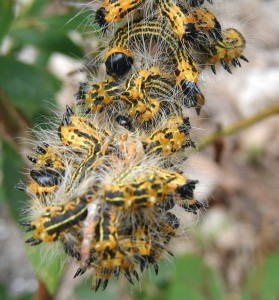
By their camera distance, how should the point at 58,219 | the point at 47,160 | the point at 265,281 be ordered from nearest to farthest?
1. the point at 58,219
2. the point at 47,160
3. the point at 265,281

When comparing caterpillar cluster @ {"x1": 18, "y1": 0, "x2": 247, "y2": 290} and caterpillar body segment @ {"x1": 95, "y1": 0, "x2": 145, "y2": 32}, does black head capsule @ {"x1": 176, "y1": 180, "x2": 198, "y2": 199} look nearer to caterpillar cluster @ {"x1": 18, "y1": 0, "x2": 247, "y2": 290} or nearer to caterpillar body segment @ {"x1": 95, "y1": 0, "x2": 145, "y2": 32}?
caterpillar cluster @ {"x1": 18, "y1": 0, "x2": 247, "y2": 290}

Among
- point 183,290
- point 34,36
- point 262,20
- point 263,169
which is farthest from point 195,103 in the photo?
point 262,20

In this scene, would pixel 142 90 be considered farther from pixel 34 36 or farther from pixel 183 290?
pixel 183 290

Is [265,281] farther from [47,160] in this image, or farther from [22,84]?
[47,160]

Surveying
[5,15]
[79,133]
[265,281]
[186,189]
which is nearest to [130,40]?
[79,133]

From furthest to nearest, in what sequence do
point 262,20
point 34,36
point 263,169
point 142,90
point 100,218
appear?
point 262,20
point 263,169
point 34,36
point 142,90
point 100,218

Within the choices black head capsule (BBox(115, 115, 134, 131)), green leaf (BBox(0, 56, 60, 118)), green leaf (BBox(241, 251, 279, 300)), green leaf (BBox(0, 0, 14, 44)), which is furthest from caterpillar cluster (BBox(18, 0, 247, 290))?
green leaf (BBox(241, 251, 279, 300))
